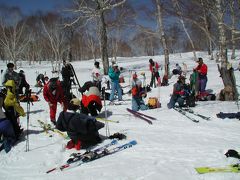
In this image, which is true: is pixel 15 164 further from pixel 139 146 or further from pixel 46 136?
pixel 139 146

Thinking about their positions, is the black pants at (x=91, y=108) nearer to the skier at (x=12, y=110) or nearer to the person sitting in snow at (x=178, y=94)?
the skier at (x=12, y=110)

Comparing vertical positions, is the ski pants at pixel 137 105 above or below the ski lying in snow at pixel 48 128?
above

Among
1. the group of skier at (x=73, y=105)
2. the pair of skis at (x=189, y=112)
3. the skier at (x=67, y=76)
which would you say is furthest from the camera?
the skier at (x=67, y=76)

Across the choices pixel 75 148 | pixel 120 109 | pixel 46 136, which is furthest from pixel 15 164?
pixel 120 109

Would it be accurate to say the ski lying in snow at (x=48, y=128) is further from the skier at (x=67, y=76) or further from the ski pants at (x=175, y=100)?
the ski pants at (x=175, y=100)

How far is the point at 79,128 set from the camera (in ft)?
21.6

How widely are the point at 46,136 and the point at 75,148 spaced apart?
1592 mm

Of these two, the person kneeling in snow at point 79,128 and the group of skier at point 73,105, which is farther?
the group of skier at point 73,105

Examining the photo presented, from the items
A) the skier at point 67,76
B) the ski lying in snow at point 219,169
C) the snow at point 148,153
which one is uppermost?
the skier at point 67,76

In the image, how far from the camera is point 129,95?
15078 mm

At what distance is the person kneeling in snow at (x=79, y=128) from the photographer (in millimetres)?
6578

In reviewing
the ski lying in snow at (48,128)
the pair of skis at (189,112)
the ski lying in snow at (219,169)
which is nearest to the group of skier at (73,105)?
the ski lying in snow at (48,128)

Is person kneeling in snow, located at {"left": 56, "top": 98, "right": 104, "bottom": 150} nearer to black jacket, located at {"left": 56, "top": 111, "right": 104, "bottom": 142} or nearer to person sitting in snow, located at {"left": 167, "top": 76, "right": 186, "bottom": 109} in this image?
black jacket, located at {"left": 56, "top": 111, "right": 104, "bottom": 142}

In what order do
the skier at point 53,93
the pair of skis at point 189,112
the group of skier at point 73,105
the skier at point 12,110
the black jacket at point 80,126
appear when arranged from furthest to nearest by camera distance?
the pair of skis at point 189,112 < the skier at point 53,93 < the skier at point 12,110 < the group of skier at point 73,105 < the black jacket at point 80,126
